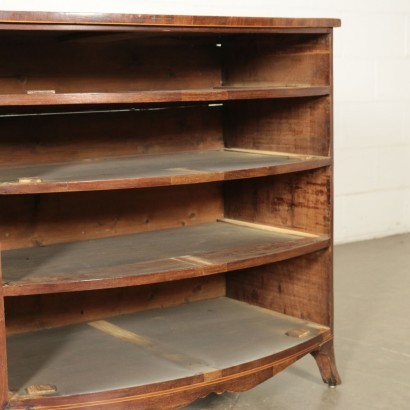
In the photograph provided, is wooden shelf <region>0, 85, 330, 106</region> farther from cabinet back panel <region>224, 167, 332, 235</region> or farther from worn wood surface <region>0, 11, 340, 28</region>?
cabinet back panel <region>224, 167, 332, 235</region>

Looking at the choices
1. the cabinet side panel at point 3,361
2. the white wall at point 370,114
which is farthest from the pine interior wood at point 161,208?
the white wall at point 370,114

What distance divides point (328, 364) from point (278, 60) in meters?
1.06

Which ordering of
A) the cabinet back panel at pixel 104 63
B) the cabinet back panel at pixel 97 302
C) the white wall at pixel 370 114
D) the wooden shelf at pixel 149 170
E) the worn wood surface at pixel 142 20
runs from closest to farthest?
the worn wood surface at pixel 142 20
the wooden shelf at pixel 149 170
the cabinet back panel at pixel 104 63
the cabinet back panel at pixel 97 302
the white wall at pixel 370 114

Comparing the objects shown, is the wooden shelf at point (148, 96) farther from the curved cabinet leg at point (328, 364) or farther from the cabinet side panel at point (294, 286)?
the curved cabinet leg at point (328, 364)

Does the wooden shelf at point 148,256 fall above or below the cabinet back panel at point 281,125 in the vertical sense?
below

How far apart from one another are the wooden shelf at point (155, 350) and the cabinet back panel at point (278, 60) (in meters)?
0.83

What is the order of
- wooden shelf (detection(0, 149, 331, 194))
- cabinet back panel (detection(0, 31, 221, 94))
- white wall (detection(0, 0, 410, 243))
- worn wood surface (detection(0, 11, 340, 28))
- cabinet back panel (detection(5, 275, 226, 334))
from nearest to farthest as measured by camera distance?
worn wood surface (detection(0, 11, 340, 28)) → wooden shelf (detection(0, 149, 331, 194)) → cabinet back panel (detection(0, 31, 221, 94)) → cabinet back panel (detection(5, 275, 226, 334)) → white wall (detection(0, 0, 410, 243))

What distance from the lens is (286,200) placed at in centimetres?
294

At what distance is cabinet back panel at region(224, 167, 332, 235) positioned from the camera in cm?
281

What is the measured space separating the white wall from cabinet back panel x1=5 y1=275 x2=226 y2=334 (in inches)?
89.9

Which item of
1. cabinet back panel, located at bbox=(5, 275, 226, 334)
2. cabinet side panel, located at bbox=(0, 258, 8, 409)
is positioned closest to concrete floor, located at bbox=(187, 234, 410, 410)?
cabinet back panel, located at bbox=(5, 275, 226, 334)

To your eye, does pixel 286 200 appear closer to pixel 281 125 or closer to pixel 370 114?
pixel 281 125

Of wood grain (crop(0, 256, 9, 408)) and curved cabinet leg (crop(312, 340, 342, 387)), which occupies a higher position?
wood grain (crop(0, 256, 9, 408))

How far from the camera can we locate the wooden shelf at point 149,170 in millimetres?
2211
